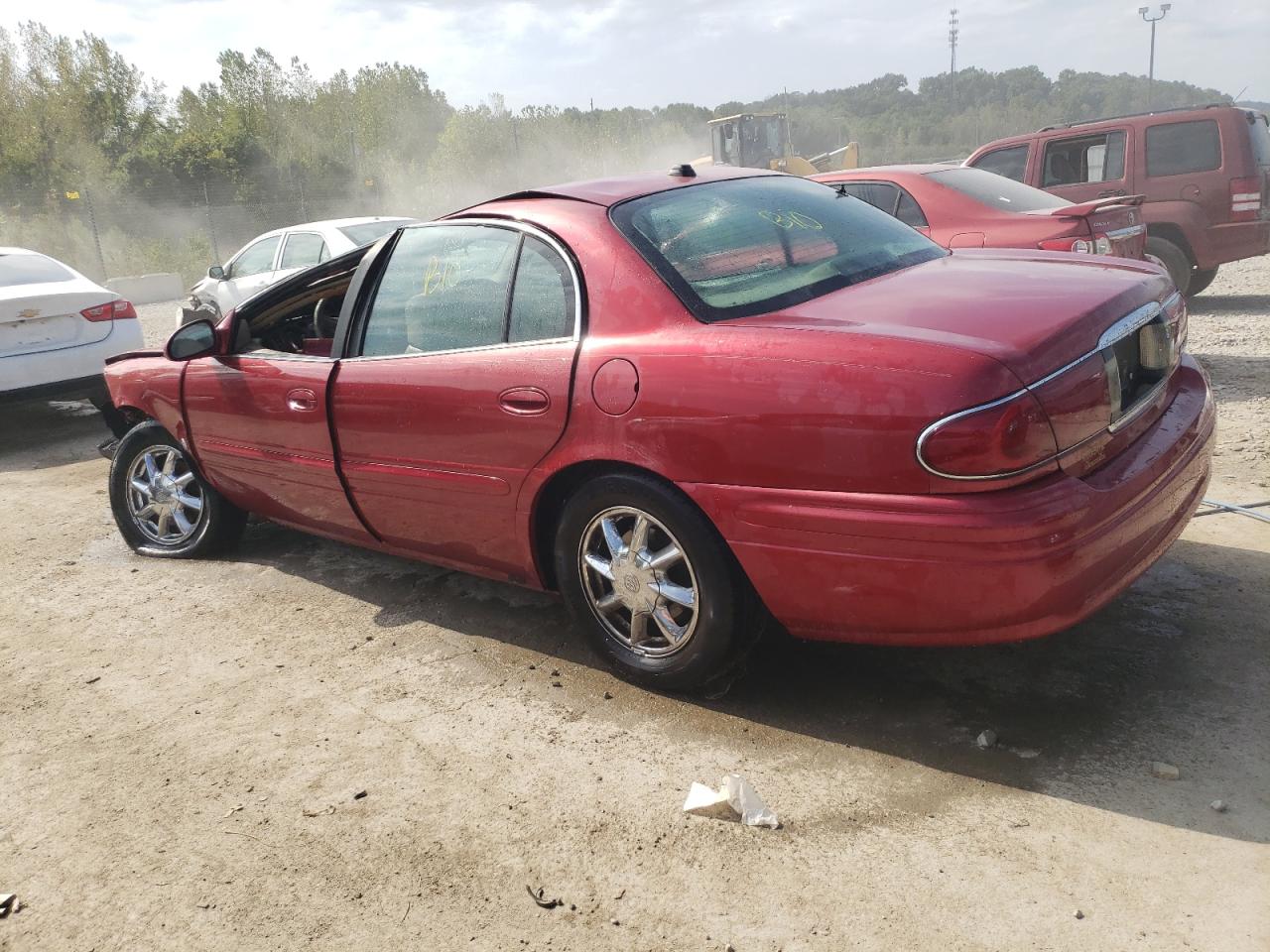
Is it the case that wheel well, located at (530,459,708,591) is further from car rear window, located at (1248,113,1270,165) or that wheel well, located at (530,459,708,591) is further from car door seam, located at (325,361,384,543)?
car rear window, located at (1248,113,1270,165)

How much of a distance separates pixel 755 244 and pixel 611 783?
66.6 inches

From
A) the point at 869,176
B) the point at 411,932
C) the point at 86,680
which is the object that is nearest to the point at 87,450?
the point at 86,680

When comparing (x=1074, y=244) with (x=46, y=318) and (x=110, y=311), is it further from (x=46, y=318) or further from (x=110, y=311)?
(x=46, y=318)

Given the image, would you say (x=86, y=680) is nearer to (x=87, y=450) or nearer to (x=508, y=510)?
(x=508, y=510)

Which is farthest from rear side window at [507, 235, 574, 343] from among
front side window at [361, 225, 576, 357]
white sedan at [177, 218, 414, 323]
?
white sedan at [177, 218, 414, 323]

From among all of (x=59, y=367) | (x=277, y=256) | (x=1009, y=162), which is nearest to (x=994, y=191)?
(x=1009, y=162)

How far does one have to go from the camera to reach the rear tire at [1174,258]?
380 inches

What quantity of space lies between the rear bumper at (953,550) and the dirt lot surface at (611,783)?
406 mm

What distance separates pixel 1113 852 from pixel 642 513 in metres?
1.46

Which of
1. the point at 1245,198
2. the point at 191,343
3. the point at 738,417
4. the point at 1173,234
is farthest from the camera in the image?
the point at 1173,234

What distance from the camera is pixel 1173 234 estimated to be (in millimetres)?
9734

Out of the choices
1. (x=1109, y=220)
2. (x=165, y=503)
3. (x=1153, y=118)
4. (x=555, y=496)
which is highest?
(x=1153, y=118)

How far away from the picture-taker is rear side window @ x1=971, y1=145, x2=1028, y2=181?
34.2ft

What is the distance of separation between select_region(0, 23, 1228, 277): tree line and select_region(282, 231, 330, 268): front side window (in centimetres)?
2115
